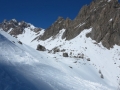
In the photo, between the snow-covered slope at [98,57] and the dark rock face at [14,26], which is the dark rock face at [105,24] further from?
the dark rock face at [14,26]

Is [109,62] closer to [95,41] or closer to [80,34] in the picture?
[95,41]

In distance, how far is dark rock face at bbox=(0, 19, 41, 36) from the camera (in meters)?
136

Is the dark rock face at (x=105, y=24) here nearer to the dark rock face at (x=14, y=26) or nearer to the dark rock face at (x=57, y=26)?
the dark rock face at (x=57, y=26)

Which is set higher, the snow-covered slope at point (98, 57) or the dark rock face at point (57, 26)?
the dark rock face at point (57, 26)

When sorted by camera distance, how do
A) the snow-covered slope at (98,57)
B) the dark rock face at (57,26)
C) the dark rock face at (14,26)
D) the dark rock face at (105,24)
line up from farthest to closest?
1. the dark rock face at (14,26)
2. the dark rock face at (57,26)
3. the dark rock face at (105,24)
4. the snow-covered slope at (98,57)

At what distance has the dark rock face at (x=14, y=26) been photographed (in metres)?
136

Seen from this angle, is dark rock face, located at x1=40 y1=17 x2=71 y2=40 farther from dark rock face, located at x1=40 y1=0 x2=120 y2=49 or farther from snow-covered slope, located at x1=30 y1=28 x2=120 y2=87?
snow-covered slope, located at x1=30 y1=28 x2=120 y2=87

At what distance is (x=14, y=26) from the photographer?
14475cm

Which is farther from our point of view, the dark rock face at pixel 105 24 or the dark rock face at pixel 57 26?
the dark rock face at pixel 57 26

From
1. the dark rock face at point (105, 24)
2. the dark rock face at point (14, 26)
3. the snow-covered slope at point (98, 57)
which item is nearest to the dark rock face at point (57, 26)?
the dark rock face at point (105, 24)

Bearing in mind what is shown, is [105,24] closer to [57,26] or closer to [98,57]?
[98,57]

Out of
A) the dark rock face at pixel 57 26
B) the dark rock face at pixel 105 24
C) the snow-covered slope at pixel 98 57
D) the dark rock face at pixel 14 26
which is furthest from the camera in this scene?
the dark rock face at pixel 14 26

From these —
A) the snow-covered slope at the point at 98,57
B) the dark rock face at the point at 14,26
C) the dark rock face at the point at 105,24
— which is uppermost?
the dark rock face at the point at 14,26

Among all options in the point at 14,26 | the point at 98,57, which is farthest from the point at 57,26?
the point at 14,26
